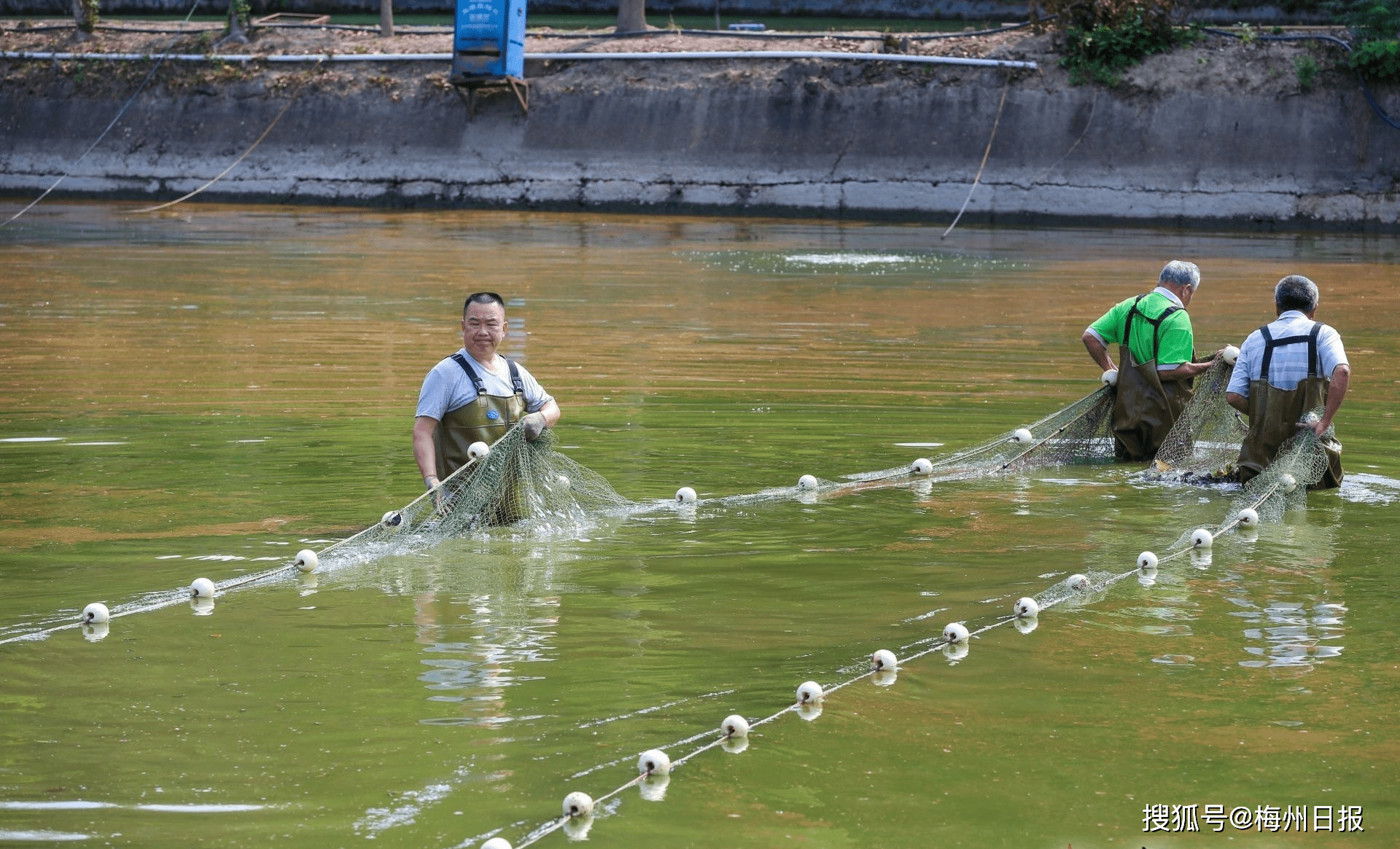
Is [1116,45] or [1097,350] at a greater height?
[1116,45]

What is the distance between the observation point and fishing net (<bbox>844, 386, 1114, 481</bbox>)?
384 inches

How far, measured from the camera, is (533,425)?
7.83m

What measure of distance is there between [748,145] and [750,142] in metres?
0.06

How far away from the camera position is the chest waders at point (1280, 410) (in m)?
8.88

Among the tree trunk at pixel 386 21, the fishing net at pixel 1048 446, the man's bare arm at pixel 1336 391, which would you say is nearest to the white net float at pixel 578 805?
the fishing net at pixel 1048 446

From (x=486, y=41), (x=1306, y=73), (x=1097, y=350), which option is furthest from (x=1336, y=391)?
(x=486, y=41)

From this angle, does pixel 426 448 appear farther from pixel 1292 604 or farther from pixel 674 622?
pixel 1292 604

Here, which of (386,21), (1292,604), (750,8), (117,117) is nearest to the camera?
(1292,604)

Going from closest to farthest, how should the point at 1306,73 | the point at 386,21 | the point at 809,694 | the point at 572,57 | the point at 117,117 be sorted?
the point at 809,694
the point at 1306,73
the point at 572,57
the point at 117,117
the point at 386,21

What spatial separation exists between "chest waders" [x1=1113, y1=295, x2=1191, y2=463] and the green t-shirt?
2cm

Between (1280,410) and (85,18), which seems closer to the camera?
(1280,410)

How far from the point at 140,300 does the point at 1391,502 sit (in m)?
12.7

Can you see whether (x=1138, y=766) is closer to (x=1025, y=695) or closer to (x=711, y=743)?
(x=1025, y=695)

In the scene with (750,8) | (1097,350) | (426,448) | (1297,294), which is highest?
(750,8)
